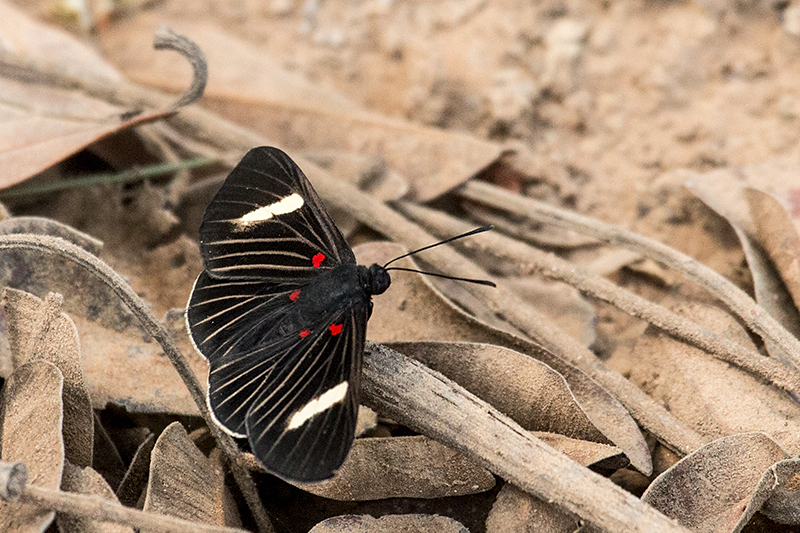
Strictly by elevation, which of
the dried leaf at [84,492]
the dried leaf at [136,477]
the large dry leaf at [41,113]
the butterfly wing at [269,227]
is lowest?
the dried leaf at [136,477]

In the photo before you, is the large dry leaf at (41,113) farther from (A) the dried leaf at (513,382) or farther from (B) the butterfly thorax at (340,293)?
(A) the dried leaf at (513,382)

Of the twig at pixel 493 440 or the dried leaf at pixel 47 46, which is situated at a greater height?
the dried leaf at pixel 47 46

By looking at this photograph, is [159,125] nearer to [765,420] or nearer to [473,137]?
[473,137]

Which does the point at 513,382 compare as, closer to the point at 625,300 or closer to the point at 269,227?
the point at 625,300

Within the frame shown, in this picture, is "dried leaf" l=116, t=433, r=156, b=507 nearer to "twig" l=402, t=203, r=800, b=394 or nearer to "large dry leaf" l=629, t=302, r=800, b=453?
"twig" l=402, t=203, r=800, b=394

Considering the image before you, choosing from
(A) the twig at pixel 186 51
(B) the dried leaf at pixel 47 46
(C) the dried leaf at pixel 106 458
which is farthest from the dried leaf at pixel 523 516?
(B) the dried leaf at pixel 47 46

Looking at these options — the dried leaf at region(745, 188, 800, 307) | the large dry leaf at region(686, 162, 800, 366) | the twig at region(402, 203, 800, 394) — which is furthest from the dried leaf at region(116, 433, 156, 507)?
the dried leaf at region(745, 188, 800, 307)

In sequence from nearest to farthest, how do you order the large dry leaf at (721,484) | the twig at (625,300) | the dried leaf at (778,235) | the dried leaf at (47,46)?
the large dry leaf at (721,484) < the twig at (625,300) < the dried leaf at (778,235) < the dried leaf at (47,46)

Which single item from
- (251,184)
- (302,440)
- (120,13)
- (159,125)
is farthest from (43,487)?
(120,13)
